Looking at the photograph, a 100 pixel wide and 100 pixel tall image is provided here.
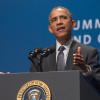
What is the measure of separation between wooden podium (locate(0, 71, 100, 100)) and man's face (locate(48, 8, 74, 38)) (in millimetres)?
724

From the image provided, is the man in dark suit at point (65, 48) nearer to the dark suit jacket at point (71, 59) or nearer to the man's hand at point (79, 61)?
the dark suit jacket at point (71, 59)

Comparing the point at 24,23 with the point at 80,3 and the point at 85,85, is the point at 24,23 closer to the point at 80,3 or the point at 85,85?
the point at 80,3

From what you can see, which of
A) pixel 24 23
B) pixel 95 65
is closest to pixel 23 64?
pixel 24 23

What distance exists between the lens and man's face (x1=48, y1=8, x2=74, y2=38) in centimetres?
213

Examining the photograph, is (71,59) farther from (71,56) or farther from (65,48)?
(65,48)

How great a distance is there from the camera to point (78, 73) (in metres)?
1.37

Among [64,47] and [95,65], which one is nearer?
[95,65]

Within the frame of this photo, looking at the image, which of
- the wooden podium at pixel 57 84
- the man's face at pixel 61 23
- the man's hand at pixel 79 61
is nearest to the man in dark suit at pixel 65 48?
the man's face at pixel 61 23

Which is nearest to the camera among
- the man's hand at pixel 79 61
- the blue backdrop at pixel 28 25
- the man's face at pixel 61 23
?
the man's hand at pixel 79 61

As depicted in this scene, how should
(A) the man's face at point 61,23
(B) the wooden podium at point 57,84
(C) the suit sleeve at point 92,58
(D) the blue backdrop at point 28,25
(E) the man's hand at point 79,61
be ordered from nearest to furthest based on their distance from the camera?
(B) the wooden podium at point 57,84 < (E) the man's hand at point 79,61 < (C) the suit sleeve at point 92,58 < (A) the man's face at point 61,23 < (D) the blue backdrop at point 28,25

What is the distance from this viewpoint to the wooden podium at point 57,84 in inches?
53.6

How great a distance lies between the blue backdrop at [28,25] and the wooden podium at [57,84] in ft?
4.63

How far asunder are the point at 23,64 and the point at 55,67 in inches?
39.8

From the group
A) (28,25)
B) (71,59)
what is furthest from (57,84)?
(28,25)
